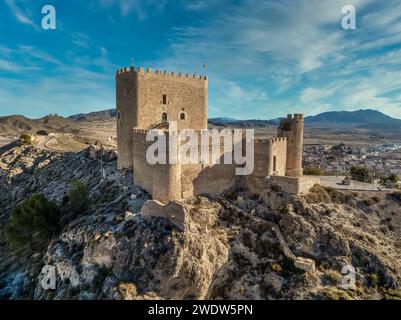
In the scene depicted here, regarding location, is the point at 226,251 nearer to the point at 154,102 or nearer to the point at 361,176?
the point at 154,102

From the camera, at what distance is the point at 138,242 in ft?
77.5

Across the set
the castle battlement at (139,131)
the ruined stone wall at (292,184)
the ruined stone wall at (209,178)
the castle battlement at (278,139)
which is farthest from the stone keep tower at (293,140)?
the castle battlement at (139,131)

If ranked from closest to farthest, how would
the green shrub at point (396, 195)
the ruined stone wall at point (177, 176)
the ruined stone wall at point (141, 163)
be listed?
the ruined stone wall at point (177, 176) < the ruined stone wall at point (141, 163) < the green shrub at point (396, 195)

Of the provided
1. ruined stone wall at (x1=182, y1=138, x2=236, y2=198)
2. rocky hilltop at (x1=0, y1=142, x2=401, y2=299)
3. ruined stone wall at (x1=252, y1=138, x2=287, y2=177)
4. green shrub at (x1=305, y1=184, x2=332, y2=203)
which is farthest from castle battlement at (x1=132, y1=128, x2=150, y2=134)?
green shrub at (x1=305, y1=184, x2=332, y2=203)

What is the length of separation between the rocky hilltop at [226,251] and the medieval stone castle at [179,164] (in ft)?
4.60

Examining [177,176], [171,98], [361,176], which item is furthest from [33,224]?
[361,176]

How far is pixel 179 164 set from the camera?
88.6 ft

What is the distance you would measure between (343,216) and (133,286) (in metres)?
19.6

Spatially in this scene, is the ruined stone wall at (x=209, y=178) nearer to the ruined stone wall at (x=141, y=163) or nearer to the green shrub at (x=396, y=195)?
the ruined stone wall at (x=141, y=163)

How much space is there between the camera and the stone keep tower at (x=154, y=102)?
31672mm

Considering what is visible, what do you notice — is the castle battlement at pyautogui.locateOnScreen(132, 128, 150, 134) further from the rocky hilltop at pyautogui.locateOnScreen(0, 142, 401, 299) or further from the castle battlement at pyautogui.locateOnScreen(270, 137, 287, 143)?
the castle battlement at pyautogui.locateOnScreen(270, 137, 287, 143)

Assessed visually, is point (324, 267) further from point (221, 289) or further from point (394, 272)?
point (221, 289)

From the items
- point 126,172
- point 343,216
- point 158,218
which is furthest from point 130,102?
point 343,216

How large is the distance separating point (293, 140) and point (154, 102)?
51.2 feet
